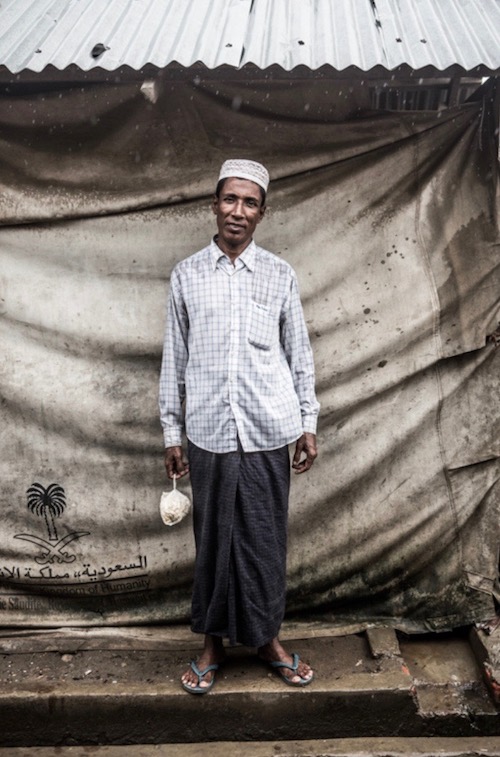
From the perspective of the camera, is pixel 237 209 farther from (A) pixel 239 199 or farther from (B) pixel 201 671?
(B) pixel 201 671

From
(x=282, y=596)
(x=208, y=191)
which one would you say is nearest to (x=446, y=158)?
(x=208, y=191)

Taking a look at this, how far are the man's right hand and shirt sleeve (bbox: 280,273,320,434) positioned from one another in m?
0.53

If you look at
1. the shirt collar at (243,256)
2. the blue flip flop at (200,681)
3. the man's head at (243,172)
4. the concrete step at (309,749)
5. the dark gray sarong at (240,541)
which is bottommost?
the concrete step at (309,749)

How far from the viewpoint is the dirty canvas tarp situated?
3486mm

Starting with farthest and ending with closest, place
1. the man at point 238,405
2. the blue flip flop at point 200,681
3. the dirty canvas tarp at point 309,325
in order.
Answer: the dirty canvas tarp at point 309,325 < the blue flip flop at point 200,681 < the man at point 238,405

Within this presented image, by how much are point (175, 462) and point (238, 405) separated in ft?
1.31

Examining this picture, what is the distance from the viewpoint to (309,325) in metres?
3.68

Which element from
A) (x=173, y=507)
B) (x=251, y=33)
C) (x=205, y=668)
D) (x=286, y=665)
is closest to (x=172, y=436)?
(x=173, y=507)

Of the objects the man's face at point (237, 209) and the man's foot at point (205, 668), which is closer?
the man's face at point (237, 209)

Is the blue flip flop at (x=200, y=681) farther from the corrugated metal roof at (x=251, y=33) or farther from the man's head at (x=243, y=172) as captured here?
the corrugated metal roof at (x=251, y=33)

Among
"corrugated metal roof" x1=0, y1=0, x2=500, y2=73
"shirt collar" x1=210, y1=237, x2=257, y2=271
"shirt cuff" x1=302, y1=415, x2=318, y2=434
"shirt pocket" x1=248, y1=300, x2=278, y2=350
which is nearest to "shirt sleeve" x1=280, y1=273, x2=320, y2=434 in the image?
"shirt cuff" x1=302, y1=415, x2=318, y2=434

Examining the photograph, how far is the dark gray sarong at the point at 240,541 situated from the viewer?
3197mm

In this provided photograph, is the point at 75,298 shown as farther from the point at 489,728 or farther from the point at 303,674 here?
the point at 489,728

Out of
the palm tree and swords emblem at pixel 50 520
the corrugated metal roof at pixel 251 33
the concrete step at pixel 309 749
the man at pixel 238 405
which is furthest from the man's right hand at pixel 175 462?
the corrugated metal roof at pixel 251 33
